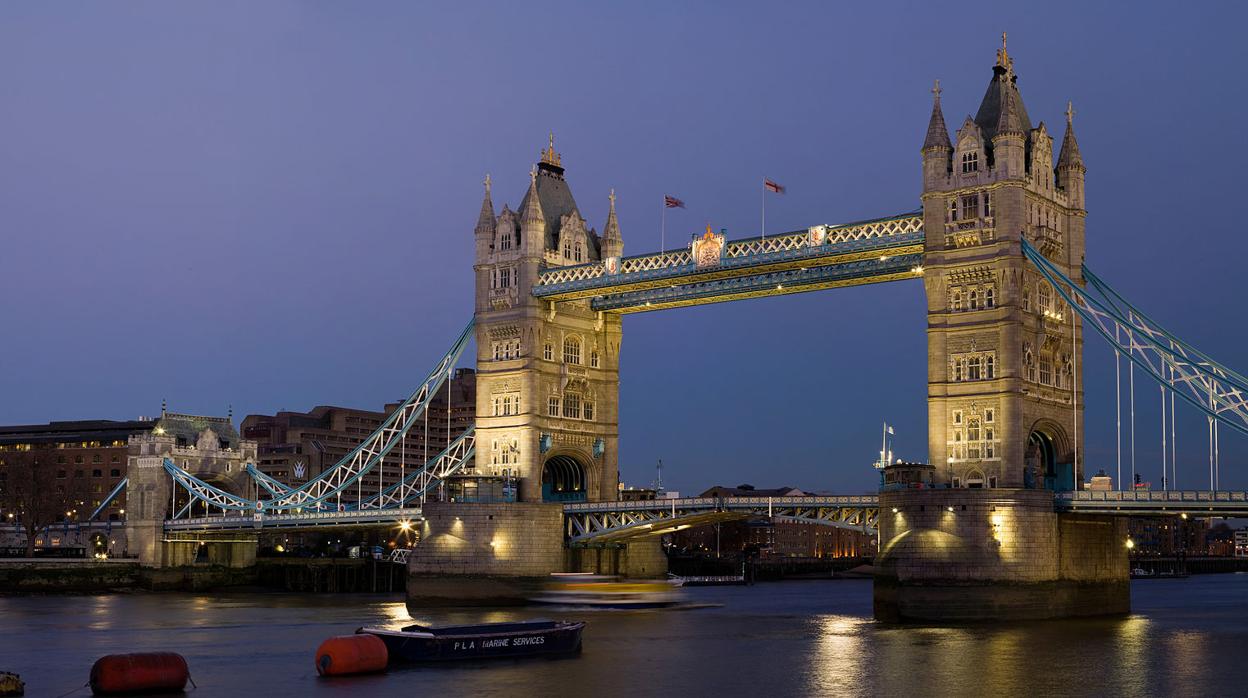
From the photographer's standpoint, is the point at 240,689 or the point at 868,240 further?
the point at 868,240

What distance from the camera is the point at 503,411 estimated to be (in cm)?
9350

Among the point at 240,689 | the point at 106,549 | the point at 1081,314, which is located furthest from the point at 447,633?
the point at 106,549

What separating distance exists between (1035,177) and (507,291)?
1292 inches

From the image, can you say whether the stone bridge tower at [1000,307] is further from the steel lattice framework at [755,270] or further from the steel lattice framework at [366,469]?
the steel lattice framework at [366,469]

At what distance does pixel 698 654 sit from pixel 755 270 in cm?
2991

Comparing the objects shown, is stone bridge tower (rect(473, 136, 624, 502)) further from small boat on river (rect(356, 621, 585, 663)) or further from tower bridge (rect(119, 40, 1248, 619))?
small boat on river (rect(356, 621, 585, 663))

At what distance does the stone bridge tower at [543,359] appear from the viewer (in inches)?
3632

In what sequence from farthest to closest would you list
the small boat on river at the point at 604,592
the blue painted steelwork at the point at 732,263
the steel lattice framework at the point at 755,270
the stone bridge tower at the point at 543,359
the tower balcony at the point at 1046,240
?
the stone bridge tower at the point at 543,359 → the small boat on river at the point at 604,592 → the steel lattice framework at the point at 755,270 → the blue painted steelwork at the point at 732,263 → the tower balcony at the point at 1046,240

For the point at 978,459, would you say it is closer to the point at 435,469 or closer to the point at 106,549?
the point at 435,469

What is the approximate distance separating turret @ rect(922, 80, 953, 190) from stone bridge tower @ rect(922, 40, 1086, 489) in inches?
2.0

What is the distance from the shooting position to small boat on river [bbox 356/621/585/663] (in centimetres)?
5509

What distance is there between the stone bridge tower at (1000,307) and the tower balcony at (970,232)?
0.16 feet

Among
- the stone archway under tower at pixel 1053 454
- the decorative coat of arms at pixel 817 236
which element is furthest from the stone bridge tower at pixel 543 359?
the stone archway under tower at pixel 1053 454

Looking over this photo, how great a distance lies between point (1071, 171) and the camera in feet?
260
